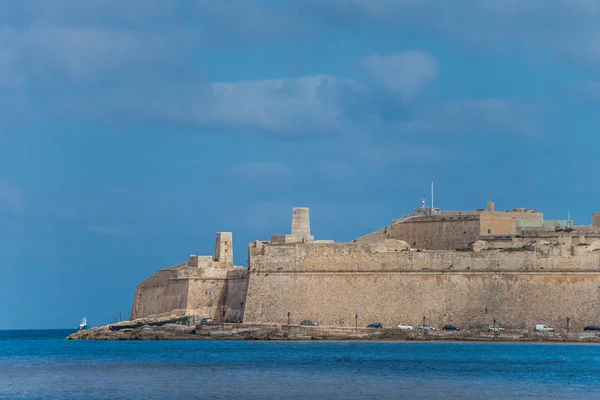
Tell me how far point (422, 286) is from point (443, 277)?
38.2 inches

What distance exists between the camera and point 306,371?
4156 cm

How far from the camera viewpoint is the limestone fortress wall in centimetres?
5375

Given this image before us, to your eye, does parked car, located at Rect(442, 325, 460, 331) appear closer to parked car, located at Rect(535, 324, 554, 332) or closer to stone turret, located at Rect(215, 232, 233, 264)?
parked car, located at Rect(535, 324, 554, 332)

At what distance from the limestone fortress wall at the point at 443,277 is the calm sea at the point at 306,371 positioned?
1.47m

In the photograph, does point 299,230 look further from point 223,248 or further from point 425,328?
point 425,328

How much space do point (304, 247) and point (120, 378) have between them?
18985 millimetres

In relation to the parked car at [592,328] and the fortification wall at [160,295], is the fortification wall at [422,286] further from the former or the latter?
the fortification wall at [160,295]

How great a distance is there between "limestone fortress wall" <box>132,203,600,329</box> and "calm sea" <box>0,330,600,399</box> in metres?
1.47

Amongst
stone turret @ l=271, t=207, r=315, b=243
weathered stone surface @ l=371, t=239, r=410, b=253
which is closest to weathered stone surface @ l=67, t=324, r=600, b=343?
weathered stone surface @ l=371, t=239, r=410, b=253

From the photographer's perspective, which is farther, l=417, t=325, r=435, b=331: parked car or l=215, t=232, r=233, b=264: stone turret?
l=215, t=232, r=233, b=264: stone turret

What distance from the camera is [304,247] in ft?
189

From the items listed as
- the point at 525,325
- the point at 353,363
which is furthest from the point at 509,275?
the point at 353,363

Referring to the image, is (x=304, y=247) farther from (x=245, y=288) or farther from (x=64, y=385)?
(x=64, y=385)

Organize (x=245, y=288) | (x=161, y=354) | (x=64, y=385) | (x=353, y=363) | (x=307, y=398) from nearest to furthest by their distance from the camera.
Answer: (x=307, y=398), (x=64, y=385), (x=353, y=363), (x=161, y=354), (x=245, y=288)
